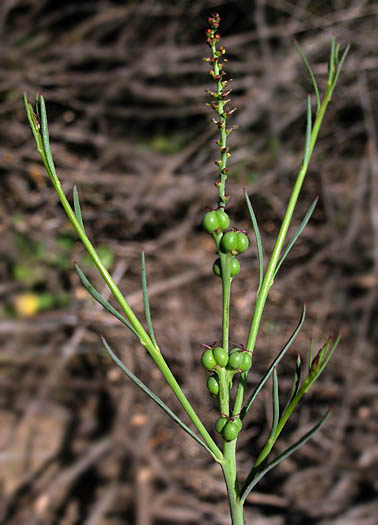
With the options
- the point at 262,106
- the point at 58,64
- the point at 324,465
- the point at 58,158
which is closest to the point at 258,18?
the point at 262,106

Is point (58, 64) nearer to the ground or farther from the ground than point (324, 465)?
farther from the ground

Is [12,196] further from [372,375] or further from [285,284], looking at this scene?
[372,375]

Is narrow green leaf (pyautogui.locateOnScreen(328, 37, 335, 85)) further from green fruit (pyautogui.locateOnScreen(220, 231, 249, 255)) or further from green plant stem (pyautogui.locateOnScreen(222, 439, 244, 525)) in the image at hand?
green plant stem (pyautogui.locateOnScreen(222, 439, 244, 525))

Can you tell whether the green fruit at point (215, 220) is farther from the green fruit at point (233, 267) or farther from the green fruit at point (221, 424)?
the green fruit at point (221, 424)

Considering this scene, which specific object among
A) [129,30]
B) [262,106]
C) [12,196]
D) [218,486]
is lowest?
[218,486]

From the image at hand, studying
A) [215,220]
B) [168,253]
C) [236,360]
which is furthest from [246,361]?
[168,253]

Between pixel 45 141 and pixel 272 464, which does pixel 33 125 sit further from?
pixel 272 464

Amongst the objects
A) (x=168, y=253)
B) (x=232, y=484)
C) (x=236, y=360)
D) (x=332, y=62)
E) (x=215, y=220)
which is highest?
(x=332, y=62)
